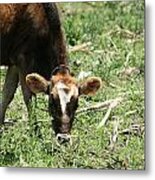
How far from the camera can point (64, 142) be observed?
226 centimetres

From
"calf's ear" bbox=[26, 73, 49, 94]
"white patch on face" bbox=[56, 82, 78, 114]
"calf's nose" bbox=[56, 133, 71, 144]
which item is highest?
"calf's ear" bbox=[26, 73, 49, 94]

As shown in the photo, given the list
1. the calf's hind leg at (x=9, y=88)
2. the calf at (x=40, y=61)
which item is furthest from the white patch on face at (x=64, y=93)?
the calf's hind leg at (x=9, y=88)

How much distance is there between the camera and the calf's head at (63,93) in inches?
88.3

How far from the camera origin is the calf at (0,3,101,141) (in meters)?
2.25

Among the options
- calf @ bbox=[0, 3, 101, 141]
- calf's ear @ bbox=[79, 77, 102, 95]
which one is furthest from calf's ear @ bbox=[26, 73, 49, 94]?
calf's ear @ bbox=[79, 77, 102, 95]

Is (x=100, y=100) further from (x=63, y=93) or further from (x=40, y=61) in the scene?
(x=40, y=61)

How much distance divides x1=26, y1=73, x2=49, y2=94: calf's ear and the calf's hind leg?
5 centimetres

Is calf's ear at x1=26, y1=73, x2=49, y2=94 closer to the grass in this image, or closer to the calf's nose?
A: the grass

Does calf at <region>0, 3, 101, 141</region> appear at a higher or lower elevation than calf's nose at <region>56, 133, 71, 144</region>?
higher

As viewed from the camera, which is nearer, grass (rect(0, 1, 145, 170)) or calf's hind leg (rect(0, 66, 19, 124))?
grass (rect(0, 1, 145, 170))

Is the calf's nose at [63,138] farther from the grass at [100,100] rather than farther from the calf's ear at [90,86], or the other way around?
the calf's ear at [90,86]

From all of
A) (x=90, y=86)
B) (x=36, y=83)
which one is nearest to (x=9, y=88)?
(x=36, y=83)

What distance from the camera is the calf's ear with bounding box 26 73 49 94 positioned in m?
2.29

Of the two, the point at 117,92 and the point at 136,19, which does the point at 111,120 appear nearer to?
the point at 117,92
